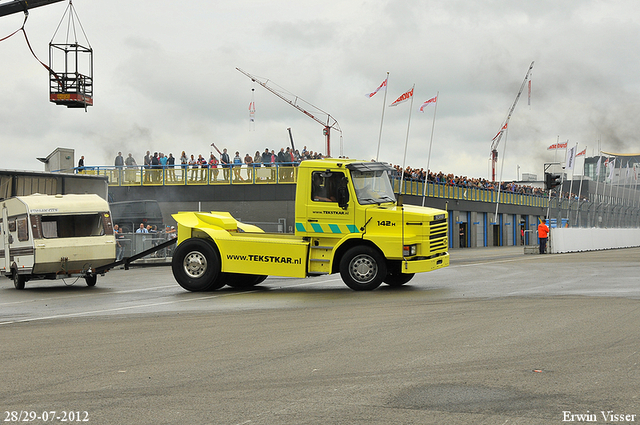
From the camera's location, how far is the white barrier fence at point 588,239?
124ft

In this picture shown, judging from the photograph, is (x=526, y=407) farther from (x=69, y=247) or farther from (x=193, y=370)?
(x=69, y=247)

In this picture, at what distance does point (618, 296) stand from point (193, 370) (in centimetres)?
937

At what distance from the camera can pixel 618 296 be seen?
14078mm

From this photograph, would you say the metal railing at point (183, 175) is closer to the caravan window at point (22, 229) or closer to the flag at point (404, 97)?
the flag at point (404, 97)

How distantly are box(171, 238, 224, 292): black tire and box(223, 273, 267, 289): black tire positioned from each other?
790 mm

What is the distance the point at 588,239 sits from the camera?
42.2m

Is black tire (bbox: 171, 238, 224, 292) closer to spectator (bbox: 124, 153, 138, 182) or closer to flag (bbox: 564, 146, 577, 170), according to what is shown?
spectator (bbox: 124, 153, 138, 182)

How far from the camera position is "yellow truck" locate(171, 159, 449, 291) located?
52.1 ft

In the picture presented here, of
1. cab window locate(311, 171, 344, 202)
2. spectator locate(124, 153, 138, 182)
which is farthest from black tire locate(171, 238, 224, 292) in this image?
spectator locate(124, 153, 138, 182)

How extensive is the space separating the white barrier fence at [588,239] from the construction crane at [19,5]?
2587cm

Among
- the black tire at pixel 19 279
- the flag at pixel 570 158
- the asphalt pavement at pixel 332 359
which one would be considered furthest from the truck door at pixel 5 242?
the flag at pixel 570 158

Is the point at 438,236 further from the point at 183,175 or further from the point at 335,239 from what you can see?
the point at 183,175

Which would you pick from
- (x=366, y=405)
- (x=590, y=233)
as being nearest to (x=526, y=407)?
(x=366, y=405)

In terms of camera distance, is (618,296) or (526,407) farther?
(618,296)
